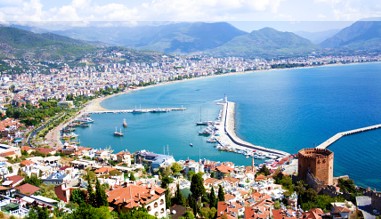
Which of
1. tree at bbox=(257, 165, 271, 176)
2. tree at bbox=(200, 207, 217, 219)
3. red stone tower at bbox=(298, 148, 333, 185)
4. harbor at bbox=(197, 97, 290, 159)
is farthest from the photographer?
harbor at bbox=(197, 97, 290, 159)

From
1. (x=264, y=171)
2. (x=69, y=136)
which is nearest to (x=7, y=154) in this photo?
(x=69, y=136)

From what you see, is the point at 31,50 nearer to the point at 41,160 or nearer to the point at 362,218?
the point at 41,160

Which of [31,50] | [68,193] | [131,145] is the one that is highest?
[31,50]

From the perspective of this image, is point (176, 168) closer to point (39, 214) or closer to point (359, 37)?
point (39, 214)

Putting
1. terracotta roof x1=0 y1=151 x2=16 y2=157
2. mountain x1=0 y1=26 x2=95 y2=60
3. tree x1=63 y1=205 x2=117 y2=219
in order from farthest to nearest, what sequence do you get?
1. mountain x1=0 y1=26 x2=95 y2=60
2. terracotta roof x1=0 y1=151 x2=16 y2=157
3. tree x1=63 y1=205 x2=117 y2=219

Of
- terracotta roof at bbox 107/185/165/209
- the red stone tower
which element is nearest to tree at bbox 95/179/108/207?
terracotta roof at bbox 107/185/165/209

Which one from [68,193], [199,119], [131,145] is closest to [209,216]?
[68,193]

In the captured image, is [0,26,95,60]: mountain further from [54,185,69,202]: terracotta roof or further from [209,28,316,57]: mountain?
[54,185,69,202]: terracotta roof
